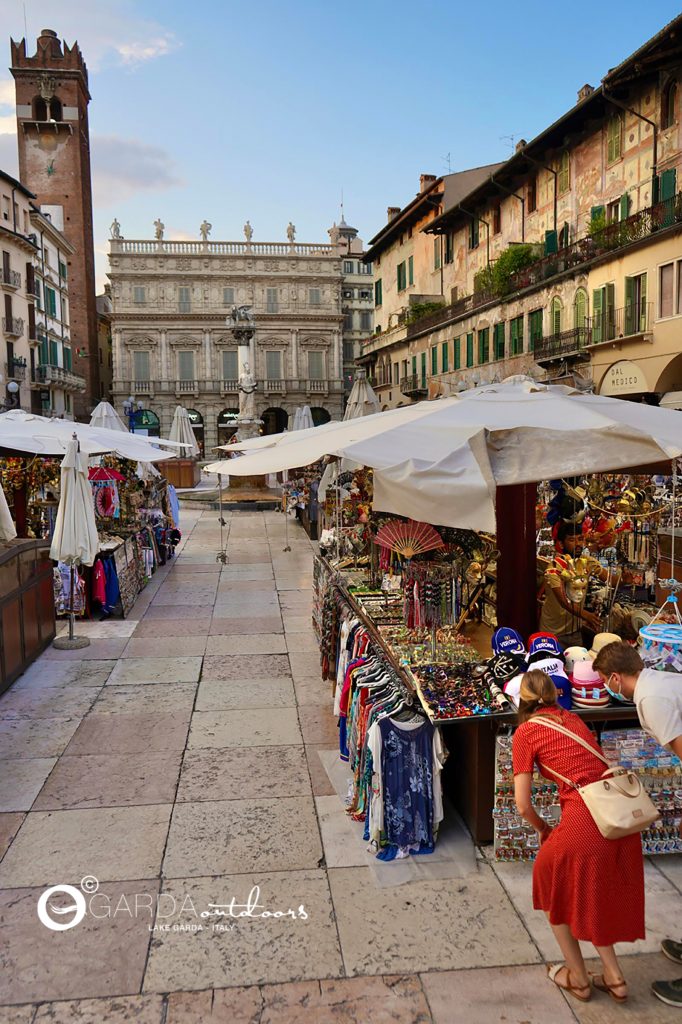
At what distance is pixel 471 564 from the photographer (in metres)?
6.45

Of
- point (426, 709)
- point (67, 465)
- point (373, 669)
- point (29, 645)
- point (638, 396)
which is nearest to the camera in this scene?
point (426, 709)

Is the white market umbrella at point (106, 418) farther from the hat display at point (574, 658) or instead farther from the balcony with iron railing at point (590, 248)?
the hat display at point (574, 658)

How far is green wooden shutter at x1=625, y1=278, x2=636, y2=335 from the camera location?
2075 centimetres

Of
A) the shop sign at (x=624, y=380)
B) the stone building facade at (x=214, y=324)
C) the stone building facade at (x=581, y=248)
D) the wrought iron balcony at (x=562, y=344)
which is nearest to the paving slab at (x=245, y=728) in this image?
the stone building facade at (x=581, y=248)

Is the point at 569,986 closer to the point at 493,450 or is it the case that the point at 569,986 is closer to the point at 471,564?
the point at 493,450

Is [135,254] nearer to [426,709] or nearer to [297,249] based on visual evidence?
[297,249]

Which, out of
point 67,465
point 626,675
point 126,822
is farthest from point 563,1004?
point 67,465

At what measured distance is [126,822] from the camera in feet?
15.9

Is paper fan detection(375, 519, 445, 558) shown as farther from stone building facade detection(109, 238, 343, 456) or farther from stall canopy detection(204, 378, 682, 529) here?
stone building facade detection(109, 238, 343, 456)

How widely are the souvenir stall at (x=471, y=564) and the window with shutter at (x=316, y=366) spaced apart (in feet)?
174

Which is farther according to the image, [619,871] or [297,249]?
[297,249]

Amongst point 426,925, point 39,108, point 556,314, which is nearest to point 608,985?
point 426,925

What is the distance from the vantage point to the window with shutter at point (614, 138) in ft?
74.2

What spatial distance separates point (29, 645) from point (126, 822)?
3.97 meters
